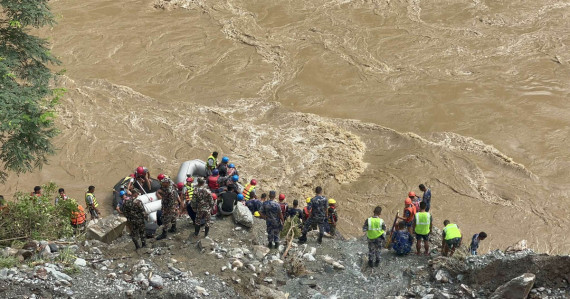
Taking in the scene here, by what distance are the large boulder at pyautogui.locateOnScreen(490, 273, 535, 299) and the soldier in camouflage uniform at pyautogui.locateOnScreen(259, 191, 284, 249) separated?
4.55 meters

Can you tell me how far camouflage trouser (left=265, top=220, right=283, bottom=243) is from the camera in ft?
38.9

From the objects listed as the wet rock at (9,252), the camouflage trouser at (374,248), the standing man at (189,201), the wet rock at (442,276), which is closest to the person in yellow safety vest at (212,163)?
the standing man at (189,201)

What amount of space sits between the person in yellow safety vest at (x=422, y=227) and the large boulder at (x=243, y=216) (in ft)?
11.8

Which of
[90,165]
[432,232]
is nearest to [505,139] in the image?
[432,232]

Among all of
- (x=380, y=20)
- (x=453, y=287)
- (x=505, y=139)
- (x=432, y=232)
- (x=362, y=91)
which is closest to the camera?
(x=453, y=287)

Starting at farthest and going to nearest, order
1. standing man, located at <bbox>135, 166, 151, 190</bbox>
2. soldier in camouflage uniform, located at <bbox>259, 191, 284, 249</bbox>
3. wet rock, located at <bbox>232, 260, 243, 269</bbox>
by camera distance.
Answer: standing man, located at <bbox>135, 166, 151, 190</bbox>
soldier in camouflage uniform, located at <bbox>259, 191, 284, 249</bbox>
wet rock, located at <bbox>232, 260, 243, 269</bbox>

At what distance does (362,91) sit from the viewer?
21703 millimetres

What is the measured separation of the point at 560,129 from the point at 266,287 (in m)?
13.9

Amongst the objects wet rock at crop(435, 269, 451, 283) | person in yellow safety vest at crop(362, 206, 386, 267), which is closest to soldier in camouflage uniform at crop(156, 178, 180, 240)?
person in yellow safety vest at crop(362, 206, 386, 267)

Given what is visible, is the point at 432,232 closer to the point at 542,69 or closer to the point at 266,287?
the point at 266,287

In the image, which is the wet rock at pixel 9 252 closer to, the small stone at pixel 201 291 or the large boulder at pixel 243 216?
the small stone at pixel 201 291

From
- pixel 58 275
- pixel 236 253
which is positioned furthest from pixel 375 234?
pixel 58 275

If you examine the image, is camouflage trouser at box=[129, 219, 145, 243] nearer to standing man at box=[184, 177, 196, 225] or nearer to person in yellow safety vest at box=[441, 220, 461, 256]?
standing man at box=[184, 177, 196, 225]

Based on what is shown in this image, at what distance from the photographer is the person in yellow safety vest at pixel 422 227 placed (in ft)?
38.0
